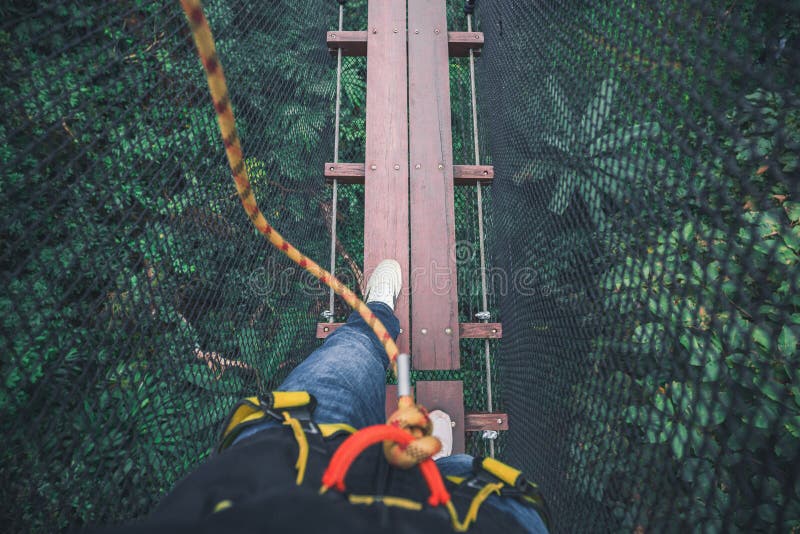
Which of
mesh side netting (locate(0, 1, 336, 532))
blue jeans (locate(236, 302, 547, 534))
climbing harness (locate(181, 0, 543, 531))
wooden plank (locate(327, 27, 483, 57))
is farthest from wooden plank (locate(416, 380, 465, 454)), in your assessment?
wooden plank (locate(327, 27, 483, 57))

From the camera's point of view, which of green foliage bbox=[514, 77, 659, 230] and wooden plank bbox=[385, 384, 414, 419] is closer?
Result: green foliage bbox=[514, 77, 659, 230]

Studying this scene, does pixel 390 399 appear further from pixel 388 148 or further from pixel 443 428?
pixel 388 148

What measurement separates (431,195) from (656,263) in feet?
2.15

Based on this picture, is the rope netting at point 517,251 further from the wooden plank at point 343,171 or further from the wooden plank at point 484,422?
the wooden plank at point 343,171

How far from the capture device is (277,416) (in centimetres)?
48

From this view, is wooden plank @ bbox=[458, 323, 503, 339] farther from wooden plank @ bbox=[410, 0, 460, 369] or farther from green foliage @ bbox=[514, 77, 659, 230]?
green foliage @ bbox=[514, 77, 659, 230]

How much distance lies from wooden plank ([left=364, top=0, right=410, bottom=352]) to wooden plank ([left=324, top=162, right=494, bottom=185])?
5cm

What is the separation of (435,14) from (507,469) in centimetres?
143

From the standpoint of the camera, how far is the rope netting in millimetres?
569

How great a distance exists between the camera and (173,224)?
1.09 meters

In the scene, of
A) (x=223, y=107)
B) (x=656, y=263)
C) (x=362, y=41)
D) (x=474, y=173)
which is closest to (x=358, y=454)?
(x=223, y=107)

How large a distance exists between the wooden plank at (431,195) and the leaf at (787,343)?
0.68 metres

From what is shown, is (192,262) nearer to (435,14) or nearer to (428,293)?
(428,293)

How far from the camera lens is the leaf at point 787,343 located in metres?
0.73
